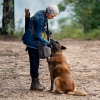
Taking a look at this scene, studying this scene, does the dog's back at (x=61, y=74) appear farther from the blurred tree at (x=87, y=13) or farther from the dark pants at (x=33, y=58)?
the blurred tree at (x=87, y=13)

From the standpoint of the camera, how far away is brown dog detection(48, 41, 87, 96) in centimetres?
430

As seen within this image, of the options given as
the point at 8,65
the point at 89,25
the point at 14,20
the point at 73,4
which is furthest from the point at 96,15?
the point at 8,65

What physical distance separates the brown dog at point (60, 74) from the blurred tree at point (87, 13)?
14728 millimetres

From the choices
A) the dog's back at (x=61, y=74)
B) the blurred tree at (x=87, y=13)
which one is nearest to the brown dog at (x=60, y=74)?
the dog's back at (x=61, y=74)

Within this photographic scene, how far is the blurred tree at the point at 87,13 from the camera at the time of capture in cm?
1889

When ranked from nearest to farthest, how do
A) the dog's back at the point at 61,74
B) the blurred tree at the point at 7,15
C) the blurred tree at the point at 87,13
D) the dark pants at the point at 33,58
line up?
1. the dog's back at the point at 61,74
2. the dark pants at the point at 33,58
3. the blurred tree at the point at 7,15
4. the blurred tree at the point at 87,13

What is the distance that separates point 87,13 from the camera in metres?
19.3

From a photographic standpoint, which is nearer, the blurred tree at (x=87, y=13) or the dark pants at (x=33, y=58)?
the dark pants at (x=33, y=58)

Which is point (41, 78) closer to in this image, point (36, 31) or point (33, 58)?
point (33, 58)

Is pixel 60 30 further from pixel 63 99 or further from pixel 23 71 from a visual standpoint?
pixel 63 99

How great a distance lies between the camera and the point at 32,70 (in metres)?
4.59

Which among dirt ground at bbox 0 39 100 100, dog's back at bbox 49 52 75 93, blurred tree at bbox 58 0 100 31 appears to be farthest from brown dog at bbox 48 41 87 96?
blurred tree at bbox 58 0 100 31

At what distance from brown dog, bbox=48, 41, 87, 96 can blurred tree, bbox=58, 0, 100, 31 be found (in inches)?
A: 580

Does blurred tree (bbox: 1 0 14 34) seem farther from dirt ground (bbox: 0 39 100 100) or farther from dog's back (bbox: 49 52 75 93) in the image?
dog's back (bbox: 49 52 75 93)
